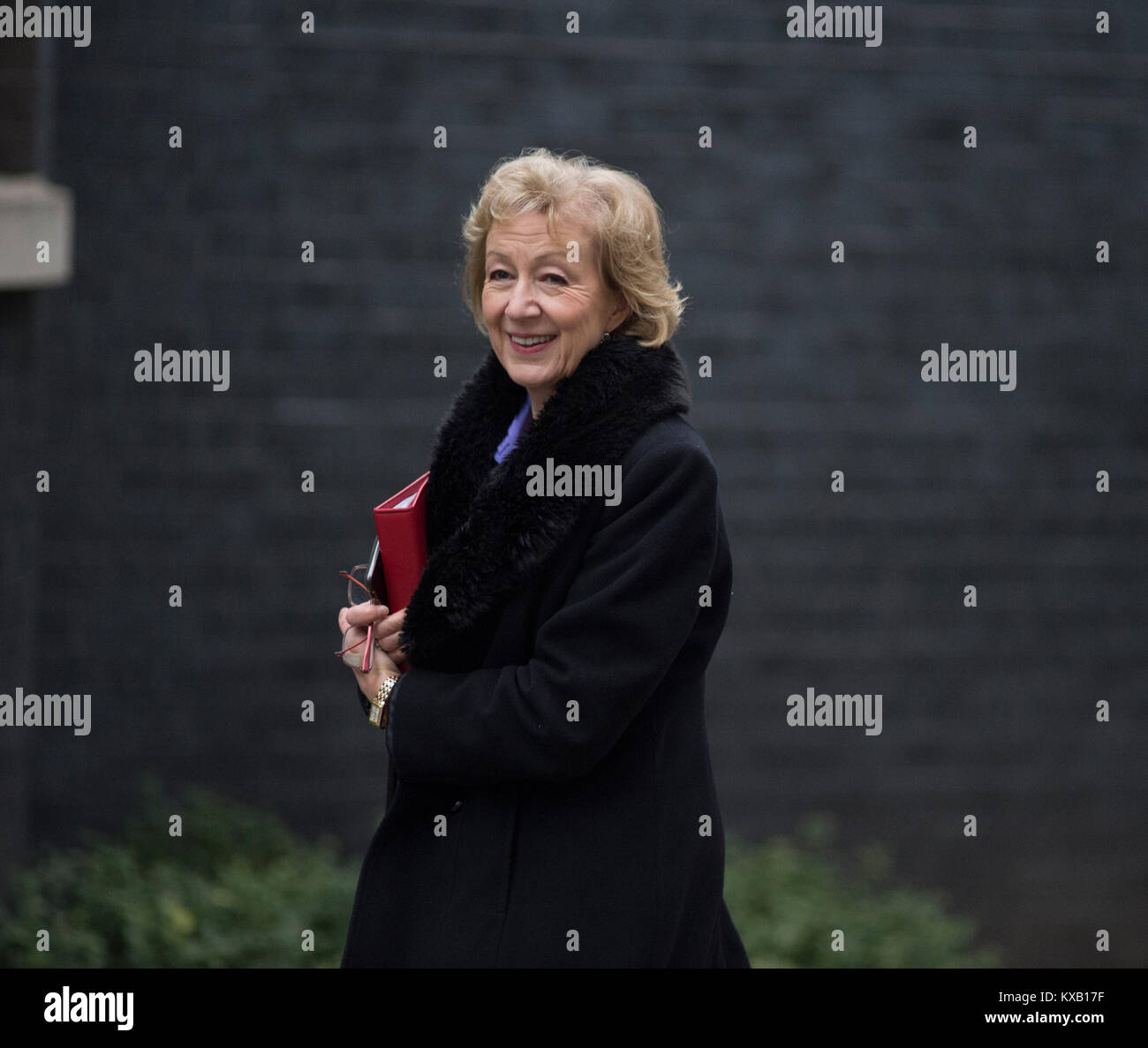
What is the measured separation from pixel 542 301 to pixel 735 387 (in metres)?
3.45

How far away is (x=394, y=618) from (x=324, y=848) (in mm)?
3330

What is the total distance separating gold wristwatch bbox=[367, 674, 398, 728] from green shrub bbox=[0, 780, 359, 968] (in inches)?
91.0

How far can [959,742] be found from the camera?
5.83 metres

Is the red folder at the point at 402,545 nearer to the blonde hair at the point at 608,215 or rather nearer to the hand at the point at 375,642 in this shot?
the hand at the point at 375,642

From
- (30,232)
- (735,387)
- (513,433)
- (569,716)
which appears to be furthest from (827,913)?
(30,232)

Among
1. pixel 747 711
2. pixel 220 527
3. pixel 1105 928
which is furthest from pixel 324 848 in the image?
pixel 1105 928

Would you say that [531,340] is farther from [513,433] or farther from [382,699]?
[382,699]

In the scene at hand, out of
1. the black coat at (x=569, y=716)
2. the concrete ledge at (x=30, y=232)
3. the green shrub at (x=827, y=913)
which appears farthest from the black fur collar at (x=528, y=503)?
the concrete ledge at (x=30, y=232)

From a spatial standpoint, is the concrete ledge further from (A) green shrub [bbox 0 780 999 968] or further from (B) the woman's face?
(B) the woman's face

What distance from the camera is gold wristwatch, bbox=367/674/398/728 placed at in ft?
7.81

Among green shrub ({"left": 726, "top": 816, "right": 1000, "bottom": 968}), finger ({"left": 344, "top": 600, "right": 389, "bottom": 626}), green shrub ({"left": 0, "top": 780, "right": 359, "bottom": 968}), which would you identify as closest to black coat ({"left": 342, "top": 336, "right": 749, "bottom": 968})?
finger ({"left": 344, "top": 600, "right": 389, "bottom": 626})

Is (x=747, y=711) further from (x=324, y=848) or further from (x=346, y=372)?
(x=346, y=372)

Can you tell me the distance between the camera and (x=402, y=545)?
2463 mm

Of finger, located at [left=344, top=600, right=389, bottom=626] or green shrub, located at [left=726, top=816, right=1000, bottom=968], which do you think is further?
green shrub, located at [left=726, top=816, right=1000, bottom=968]
